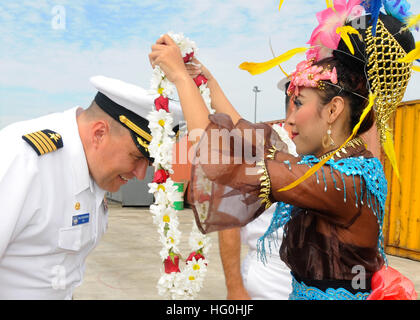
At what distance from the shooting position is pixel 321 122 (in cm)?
148

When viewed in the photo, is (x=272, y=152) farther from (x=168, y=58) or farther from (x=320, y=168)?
(x=168, y=58)

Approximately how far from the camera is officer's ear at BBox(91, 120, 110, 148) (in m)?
1.95

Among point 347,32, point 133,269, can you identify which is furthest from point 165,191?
point 133,269

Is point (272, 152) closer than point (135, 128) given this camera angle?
Yes

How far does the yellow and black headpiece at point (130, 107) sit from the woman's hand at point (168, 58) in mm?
429

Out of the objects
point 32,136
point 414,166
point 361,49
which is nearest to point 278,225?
point 361,49

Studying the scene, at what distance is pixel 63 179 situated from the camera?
1806 mm

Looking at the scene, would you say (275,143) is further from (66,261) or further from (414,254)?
(414,254)

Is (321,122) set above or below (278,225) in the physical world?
above

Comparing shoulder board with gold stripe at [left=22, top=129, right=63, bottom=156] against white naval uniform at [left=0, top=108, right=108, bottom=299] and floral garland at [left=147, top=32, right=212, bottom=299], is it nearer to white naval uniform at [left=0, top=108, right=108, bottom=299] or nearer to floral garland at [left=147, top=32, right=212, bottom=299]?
white naval uniform at [left=0, top=108, right=108, bottom=299]

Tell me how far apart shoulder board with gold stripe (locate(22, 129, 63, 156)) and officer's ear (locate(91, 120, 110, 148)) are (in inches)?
6.4

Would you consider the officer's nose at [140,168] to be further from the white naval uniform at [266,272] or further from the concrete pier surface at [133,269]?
the concrete pier surface at [133,269]

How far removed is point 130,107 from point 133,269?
502 cm

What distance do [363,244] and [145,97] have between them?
1.14m
